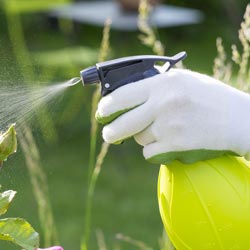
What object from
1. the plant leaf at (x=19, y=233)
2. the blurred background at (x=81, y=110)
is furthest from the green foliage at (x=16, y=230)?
the blurred background at (x=81, y=110)

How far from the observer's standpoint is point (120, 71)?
1.14 m

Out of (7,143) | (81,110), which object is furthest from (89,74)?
(81,110)

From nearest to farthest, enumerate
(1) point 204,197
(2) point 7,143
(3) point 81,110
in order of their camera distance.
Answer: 1. (2) point 7,143
2. (1) point 204,197
3. (3) point 81,110

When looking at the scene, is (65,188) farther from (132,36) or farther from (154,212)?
(132,36)

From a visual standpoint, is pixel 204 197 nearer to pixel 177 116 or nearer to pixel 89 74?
pixel 177 116

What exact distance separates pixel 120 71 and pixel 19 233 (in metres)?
0.26

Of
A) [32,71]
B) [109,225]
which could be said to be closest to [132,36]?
[109,225]

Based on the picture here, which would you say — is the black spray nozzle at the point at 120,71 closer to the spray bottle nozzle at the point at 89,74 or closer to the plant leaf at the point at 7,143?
the spray bottle nozzle at the point at 89,74

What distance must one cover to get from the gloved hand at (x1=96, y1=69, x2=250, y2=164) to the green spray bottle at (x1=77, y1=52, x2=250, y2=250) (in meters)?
0.03

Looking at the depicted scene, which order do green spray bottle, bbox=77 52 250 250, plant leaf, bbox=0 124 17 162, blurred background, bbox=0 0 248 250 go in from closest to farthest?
plant leaf, bbox=0 124 17 162 → green spray bottle, bbox=77 52 250 250 → blurred background, bbox=0 0 248 250

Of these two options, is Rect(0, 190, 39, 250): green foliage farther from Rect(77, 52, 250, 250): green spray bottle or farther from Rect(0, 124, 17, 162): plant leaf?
Rect(77, 52, 250, 250): green spray bottle

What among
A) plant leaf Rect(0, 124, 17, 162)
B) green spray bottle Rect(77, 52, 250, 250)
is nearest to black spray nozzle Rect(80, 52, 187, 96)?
green spray bottle Rect(77, 52, 250, 250)

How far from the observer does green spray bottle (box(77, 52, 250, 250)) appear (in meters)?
1.15

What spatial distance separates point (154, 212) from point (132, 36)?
3485 millimetres
